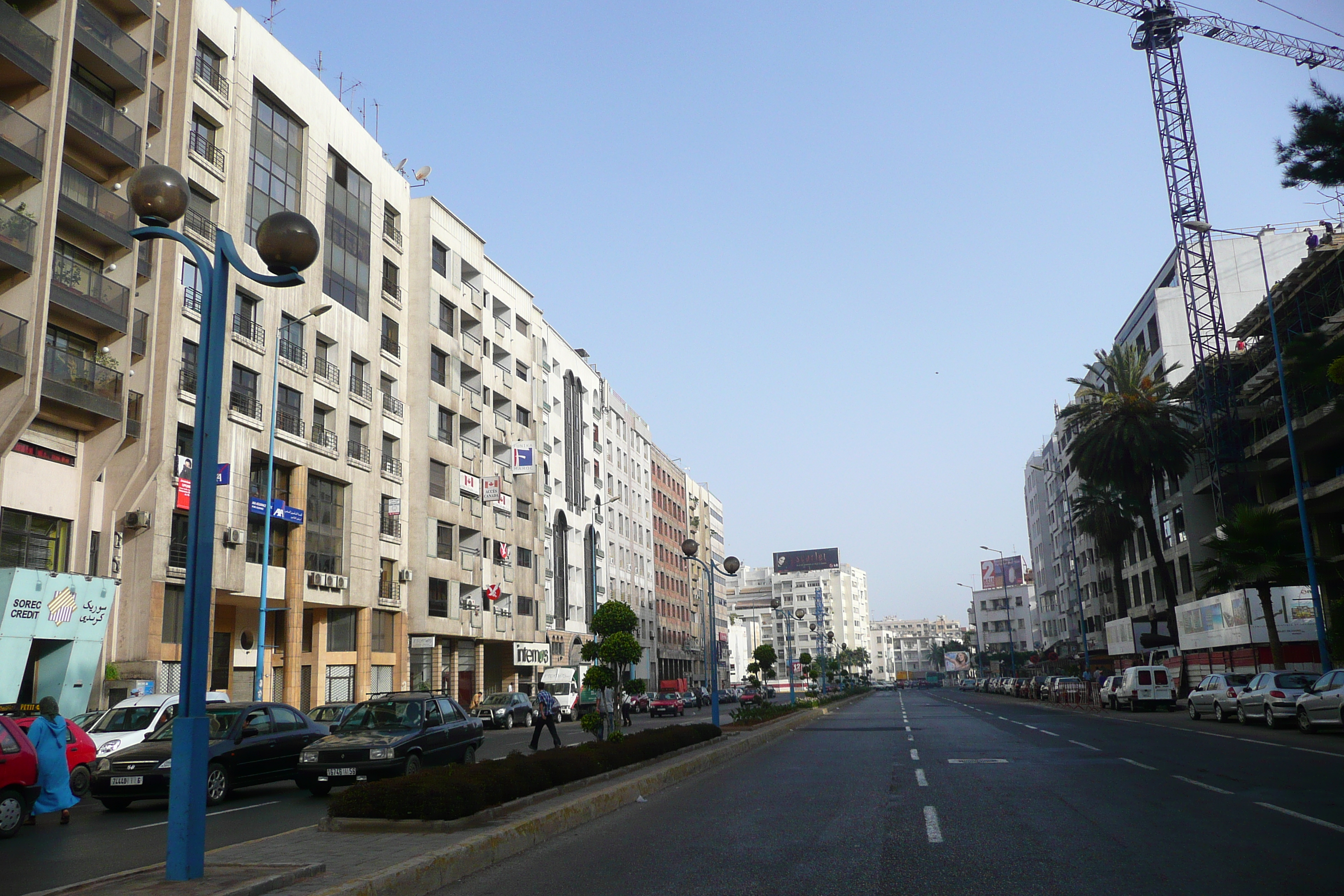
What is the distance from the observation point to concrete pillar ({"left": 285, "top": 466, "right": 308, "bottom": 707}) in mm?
37625

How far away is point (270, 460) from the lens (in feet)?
106

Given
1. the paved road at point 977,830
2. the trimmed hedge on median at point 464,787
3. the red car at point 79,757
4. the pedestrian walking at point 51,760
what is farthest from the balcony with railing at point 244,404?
the trimmed hedge on median at point 464,787

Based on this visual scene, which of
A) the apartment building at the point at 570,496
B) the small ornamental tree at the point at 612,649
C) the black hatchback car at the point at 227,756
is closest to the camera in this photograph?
the black hatchback car at the point at 227,756

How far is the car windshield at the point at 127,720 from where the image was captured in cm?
1842

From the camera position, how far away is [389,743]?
52.3 ft

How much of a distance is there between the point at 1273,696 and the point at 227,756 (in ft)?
83.6

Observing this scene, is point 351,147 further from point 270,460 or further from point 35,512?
point 35,512

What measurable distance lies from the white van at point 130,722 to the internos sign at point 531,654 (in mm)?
38513

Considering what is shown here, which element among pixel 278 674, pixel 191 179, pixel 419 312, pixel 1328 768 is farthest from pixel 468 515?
pixel 1328 768

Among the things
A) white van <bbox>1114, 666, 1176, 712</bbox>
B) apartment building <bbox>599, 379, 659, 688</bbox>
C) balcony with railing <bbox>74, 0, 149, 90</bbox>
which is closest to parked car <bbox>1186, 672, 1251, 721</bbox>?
white van <bbox>1114, 666, 1176, 712</bbox>

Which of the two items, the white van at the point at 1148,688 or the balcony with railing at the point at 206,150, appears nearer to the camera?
the balcony with railing at the point at 206,150

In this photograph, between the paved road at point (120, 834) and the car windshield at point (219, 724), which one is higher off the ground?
the car windshield at point (219, 724)

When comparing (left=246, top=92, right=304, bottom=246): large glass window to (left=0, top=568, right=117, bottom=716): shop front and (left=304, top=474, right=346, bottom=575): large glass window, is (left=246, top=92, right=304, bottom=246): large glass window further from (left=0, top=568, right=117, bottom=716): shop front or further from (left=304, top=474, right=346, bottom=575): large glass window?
(left=0, top=568, right=117, bottom=716): shop front

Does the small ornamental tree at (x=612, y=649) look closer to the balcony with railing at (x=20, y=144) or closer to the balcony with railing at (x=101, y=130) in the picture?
the balcony with railing at (x=20, y=144)
